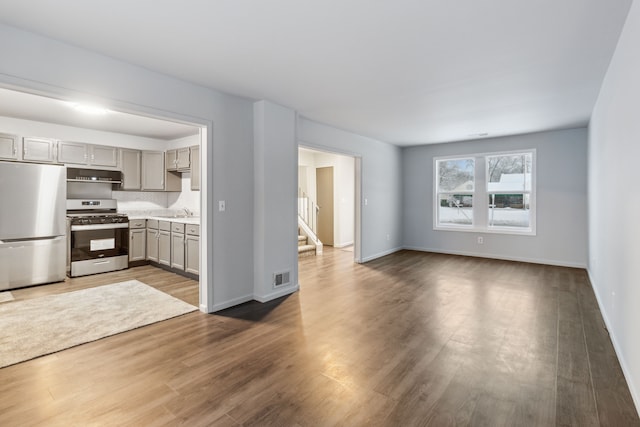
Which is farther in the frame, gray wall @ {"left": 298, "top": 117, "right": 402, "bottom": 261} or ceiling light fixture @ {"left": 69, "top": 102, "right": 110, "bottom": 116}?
gray wall @ {"left": 298, "top": 117, "right": 402, "bottom": 261}

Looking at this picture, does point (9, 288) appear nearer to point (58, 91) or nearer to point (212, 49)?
point (58, 91)

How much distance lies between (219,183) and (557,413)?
137 inches

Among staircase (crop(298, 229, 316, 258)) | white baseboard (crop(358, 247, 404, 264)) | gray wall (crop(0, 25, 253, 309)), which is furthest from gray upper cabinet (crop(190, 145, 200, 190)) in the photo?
white baseboard (crop(358, 247, 404, 264))

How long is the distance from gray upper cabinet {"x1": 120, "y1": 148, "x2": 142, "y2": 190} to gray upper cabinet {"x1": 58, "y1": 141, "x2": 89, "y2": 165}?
0.57 meters

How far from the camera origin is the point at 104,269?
5422mm

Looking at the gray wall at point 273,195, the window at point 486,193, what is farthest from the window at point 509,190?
the gray wall at point 273,195

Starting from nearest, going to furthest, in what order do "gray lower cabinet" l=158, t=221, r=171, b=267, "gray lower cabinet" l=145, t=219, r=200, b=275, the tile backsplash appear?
"gray lower cabinet" l=145, t=219, r=200, b=275, "gray lower cabinet" l=158, t=221, r=171, b=267, the tile backsplash

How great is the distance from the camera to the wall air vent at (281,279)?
4168 mm

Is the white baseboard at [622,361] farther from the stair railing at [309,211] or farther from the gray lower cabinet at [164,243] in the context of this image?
the stair railing at [309,211]

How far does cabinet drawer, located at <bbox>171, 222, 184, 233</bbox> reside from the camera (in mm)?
5198

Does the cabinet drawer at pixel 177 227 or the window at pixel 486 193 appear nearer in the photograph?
the cabinet drawer at pixel 177 227

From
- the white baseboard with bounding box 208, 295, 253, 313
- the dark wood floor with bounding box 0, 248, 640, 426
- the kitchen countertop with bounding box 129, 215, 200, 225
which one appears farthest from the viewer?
the kitchen countertop with bounding box 129, 215, 200, 225

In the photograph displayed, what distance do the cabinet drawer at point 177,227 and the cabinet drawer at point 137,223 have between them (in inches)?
36.3

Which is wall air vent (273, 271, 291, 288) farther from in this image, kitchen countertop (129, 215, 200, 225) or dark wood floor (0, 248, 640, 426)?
kitchen countertop (129, 215, 200, 225)
